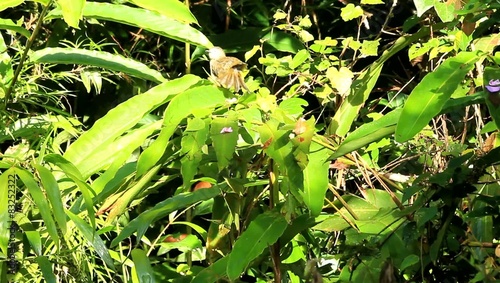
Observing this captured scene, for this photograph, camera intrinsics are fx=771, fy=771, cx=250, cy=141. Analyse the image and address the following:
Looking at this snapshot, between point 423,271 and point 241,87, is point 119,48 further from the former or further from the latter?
point 423,271

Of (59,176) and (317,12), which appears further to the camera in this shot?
(317,12)

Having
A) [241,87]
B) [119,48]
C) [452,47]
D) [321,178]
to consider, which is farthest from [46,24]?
[321,178]

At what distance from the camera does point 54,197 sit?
Result: 1.19 metres

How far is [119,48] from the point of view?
2.52 metres

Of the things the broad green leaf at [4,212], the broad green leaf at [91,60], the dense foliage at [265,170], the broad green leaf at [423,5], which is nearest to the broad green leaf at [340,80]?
the dense foliage at [265,170]

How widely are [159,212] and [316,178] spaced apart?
280 millimetres

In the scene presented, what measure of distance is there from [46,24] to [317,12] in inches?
34.5

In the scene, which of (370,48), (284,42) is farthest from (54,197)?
(284,42)

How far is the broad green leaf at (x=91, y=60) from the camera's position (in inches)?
62.6

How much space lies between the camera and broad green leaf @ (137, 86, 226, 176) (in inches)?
48.4

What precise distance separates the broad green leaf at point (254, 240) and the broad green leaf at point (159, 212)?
4.7 inches

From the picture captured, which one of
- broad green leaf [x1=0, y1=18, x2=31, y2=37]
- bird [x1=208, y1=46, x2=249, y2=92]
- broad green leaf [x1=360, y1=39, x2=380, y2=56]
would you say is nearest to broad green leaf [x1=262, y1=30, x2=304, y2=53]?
broad green leaf [x1=360, y1=39, x2=380, y2=56]

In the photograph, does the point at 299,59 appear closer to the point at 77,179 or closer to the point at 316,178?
the point at 316,178

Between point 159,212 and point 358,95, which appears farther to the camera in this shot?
point 358,95
